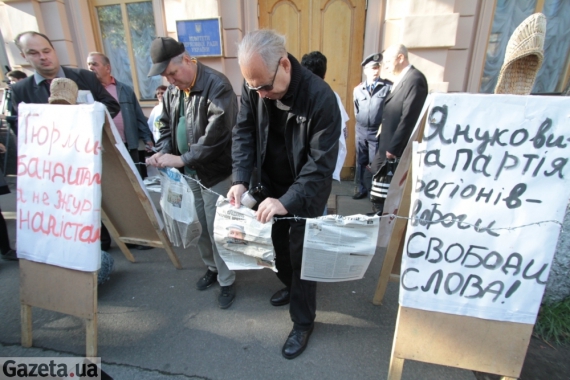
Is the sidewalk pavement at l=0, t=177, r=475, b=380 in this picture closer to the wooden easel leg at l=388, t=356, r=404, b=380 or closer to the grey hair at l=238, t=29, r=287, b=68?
the wooden easel leg at l=388, t=356, r=404, b=380

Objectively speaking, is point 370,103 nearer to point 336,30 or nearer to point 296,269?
point 336,30

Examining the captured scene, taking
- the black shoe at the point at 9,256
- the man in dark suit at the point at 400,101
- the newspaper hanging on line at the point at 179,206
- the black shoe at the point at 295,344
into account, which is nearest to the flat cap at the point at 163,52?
the newspaper hanging on line at the point at 179,206

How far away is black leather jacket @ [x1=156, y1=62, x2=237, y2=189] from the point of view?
1996mm

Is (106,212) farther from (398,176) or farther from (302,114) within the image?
(398,176)

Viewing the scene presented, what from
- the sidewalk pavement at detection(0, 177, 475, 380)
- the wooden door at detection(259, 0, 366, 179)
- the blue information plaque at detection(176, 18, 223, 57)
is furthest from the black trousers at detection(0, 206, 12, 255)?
the wooden door at detection(259, 0, 366, 179)

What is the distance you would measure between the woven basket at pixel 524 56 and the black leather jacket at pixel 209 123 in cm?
159

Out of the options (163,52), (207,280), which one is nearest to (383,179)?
(207,280)

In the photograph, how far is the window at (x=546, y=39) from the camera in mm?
3746

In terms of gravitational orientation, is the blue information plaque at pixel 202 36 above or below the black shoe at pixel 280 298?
above

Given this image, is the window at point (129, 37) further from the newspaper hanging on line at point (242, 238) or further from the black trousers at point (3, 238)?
the newspaper hanging on line at point (242, 238)

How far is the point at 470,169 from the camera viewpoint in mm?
1207

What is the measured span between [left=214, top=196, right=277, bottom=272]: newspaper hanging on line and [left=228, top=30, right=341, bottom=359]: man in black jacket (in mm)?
85

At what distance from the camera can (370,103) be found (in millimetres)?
3596

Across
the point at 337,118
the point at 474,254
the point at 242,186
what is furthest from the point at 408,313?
the point at 242,186
